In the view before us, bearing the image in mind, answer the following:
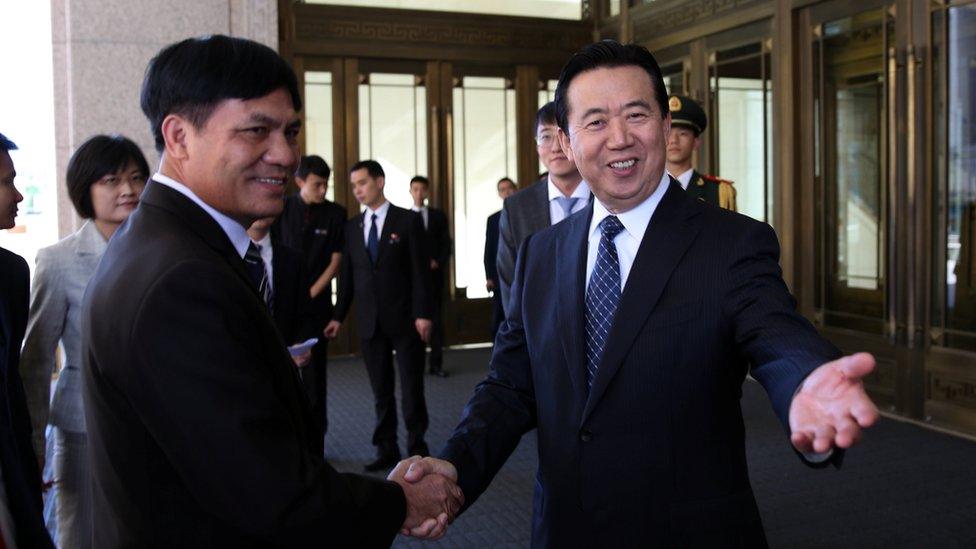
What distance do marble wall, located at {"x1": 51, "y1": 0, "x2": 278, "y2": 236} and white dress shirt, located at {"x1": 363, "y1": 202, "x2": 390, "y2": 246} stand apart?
1184mm

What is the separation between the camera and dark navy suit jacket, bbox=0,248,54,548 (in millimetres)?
1971

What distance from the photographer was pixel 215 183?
137cm

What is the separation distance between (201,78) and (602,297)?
791 mm

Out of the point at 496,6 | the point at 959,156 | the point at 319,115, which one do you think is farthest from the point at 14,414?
the point at 496,6

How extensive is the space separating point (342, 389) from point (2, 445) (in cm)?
490

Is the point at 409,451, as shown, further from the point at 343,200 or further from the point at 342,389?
the point at 343,200

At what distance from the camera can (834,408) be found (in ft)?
4.08

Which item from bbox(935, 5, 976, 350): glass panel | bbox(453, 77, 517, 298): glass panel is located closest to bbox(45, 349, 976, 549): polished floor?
bbox(935, 5, 976, 350): glass panel

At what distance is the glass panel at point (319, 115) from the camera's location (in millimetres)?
7941

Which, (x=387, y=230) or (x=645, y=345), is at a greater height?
(x=387, y=230)

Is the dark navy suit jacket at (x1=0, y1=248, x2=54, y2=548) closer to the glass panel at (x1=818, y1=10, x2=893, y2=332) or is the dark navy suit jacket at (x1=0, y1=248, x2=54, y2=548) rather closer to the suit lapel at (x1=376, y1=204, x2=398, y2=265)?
the suit lapel at (x1=376, y1=204, x2=398, y2=265)

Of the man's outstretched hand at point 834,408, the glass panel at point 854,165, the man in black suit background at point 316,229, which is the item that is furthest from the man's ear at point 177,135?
the glass panel at point 854,165

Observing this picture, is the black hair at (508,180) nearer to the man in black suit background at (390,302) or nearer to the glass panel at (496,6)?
the glass panel at (496,6)

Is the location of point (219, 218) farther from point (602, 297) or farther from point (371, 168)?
point (371, 168)
